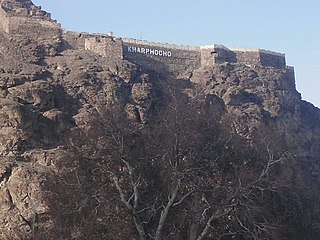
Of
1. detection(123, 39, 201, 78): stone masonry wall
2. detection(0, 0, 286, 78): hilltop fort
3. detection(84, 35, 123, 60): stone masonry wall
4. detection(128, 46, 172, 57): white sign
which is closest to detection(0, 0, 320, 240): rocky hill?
detection(0, 0, 286, 78): hilltop fort

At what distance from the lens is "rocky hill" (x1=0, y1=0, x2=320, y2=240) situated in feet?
74.9

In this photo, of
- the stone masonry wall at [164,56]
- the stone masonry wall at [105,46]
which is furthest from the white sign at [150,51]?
the stone masonry wall at [105,46]

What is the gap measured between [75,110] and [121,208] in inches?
493

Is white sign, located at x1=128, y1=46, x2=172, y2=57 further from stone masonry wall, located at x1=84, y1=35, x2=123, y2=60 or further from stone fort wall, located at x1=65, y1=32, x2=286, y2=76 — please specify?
stone masonry wall, located at x1=84, y1=35, x2=123, y2=60

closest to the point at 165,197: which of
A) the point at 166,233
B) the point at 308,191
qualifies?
the point at 166,233

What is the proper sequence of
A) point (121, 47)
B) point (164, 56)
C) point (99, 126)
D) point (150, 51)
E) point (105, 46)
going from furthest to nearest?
point (164, 56)
point (150, 51)
point (121, 47)
point (105, 46)
point (99, 126)

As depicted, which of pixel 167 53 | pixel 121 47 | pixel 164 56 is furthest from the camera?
pixel 167 53

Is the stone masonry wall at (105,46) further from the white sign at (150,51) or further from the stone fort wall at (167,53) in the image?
the white sign at (150,51)

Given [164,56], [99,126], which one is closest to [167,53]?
[164,56]

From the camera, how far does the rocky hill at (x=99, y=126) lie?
74.9 ft

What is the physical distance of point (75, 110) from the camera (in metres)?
33.9

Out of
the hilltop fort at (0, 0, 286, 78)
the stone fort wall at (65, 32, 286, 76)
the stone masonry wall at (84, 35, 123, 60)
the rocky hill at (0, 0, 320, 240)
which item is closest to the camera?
the rocky hill at (0, 0, 320, 240)

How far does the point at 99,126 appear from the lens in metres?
27.1

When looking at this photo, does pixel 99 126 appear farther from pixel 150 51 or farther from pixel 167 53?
pixel 167 53
